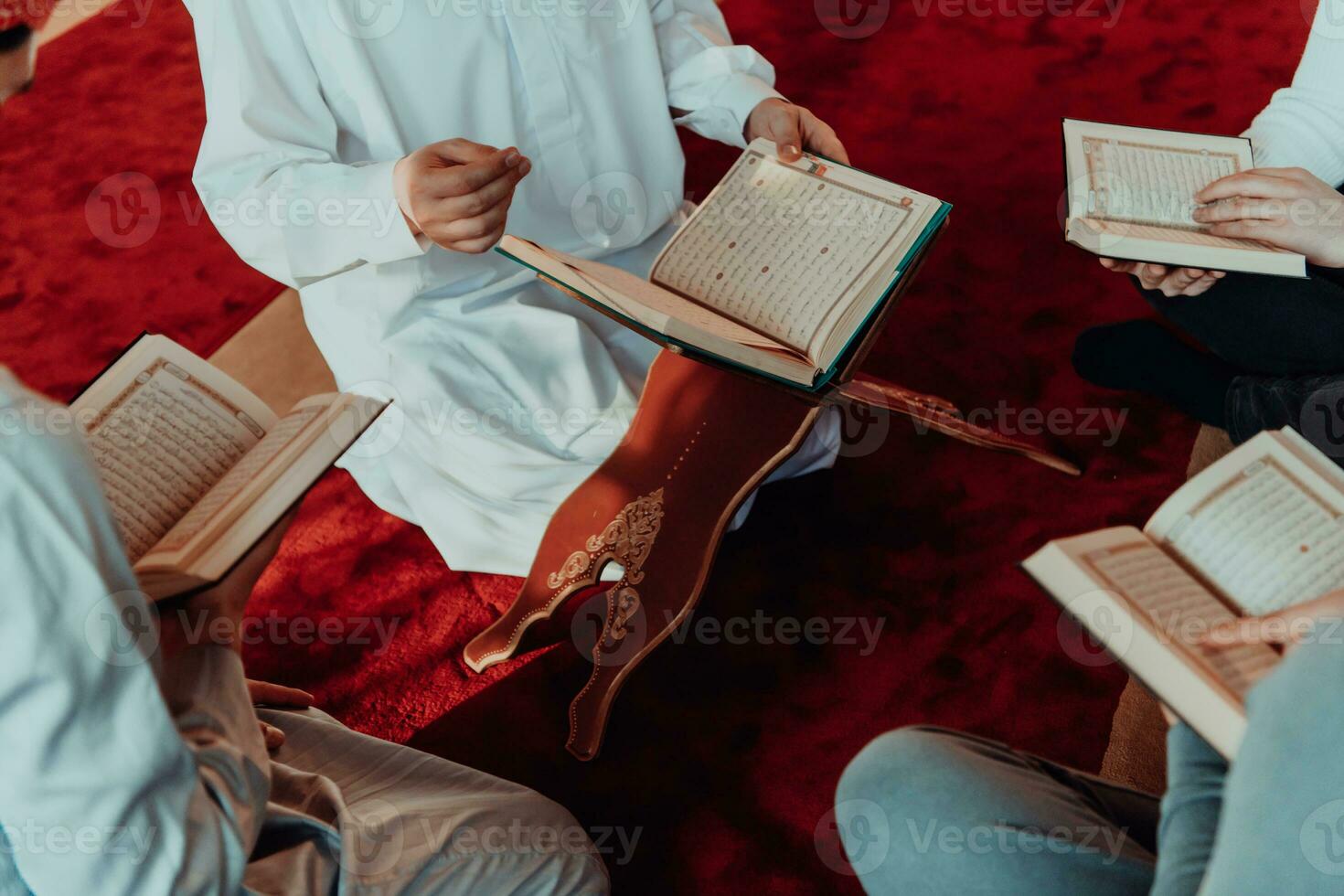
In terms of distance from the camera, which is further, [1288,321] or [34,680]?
[1288,321]

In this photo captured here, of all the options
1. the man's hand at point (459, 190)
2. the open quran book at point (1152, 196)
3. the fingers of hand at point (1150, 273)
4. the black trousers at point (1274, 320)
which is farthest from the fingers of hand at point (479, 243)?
the black trousers at point (1274, 320)

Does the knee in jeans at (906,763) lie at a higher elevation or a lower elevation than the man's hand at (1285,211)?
lower

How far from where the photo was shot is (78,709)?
2.05 feet

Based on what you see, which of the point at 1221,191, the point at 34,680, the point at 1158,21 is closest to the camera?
the point at 34,680

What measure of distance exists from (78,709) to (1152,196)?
116 cm

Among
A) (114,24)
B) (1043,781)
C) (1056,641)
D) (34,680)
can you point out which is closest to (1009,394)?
(1056,641)

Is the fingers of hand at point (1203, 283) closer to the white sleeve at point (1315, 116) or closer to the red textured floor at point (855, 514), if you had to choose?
the white sleeve at point (1315, 116)

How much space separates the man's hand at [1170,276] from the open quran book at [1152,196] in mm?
47

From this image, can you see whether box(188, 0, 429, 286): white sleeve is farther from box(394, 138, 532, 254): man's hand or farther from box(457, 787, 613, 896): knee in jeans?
box(457, 787, 613, 896): knee in jeans

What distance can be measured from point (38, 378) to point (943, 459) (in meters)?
1.75

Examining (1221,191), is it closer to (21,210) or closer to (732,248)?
(732,248)

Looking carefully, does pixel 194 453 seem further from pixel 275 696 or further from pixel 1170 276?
pixel 1170 276

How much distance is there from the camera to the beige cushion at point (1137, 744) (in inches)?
47.9

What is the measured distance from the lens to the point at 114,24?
2.96 metres
